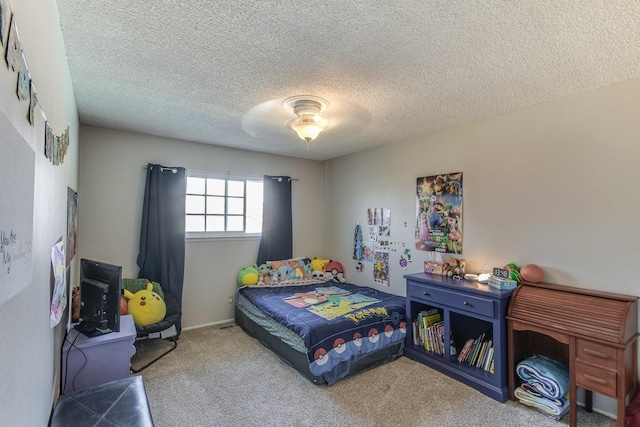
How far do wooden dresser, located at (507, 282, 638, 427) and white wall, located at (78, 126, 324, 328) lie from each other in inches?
124

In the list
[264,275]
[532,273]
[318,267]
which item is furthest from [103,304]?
[532,273]

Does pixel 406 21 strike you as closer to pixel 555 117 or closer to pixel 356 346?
pixel 555 117

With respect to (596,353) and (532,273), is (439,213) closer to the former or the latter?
(532,273)

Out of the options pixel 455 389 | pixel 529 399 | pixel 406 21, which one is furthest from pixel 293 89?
pixel 529 399

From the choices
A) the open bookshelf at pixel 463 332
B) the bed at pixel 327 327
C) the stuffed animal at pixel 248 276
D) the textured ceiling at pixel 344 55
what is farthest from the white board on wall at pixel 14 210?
the stuffed animal at pixel 248 276

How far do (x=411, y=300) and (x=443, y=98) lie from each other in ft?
6.42

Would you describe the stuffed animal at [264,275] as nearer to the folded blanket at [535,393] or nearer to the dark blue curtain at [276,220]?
the dark blue curtain at [276,220]

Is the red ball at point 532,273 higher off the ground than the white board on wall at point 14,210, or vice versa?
the white board on wall at point 14,210

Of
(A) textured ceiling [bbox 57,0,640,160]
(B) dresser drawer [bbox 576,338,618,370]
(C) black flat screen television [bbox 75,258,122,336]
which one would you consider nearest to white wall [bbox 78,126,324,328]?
(A) textured ceiling [bbox 57,0,640,160]

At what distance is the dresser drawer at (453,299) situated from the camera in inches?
99.6

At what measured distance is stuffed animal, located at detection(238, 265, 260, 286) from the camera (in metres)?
4.09

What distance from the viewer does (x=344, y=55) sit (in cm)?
190

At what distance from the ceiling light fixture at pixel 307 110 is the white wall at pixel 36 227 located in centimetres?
151

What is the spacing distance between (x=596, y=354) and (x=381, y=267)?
2297 millimetres
